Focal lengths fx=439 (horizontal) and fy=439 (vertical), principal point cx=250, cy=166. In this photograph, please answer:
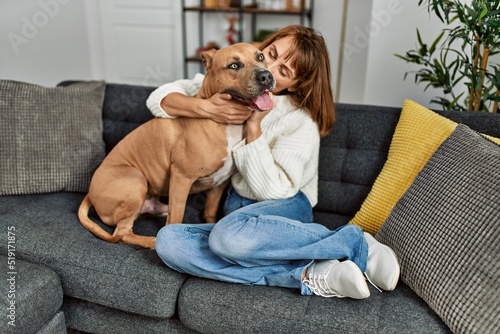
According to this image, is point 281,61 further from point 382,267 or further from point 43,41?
point 43,41

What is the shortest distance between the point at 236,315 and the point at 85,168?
1.10m

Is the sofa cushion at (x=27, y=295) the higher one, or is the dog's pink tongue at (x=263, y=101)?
the dog's pink tongue at (x=263, y=101)

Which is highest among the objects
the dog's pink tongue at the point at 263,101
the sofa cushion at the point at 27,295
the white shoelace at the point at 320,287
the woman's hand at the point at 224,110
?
the dog's pink tongue at the point at 263,101

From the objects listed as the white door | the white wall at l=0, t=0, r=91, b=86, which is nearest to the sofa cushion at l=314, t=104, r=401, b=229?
the white door

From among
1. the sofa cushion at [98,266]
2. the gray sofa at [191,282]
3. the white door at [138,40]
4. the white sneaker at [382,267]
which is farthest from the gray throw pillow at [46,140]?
the white door at [138,40]

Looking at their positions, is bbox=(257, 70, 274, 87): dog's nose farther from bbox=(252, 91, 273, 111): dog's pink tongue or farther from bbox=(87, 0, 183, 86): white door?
bbox=(87, 0, 183, 86): white door

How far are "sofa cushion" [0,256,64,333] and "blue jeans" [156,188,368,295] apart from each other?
14.3 inches

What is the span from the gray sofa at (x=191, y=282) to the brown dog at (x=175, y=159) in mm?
116

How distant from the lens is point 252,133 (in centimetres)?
160

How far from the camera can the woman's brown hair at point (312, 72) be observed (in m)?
1.63

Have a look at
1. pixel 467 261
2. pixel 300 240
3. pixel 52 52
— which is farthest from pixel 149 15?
pixel 467 261

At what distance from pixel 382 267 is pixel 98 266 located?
90cm

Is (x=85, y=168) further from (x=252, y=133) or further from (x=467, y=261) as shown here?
(x=467, y=261)

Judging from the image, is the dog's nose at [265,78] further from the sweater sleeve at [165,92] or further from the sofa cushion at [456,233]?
the sofa cushion at [456,233]
